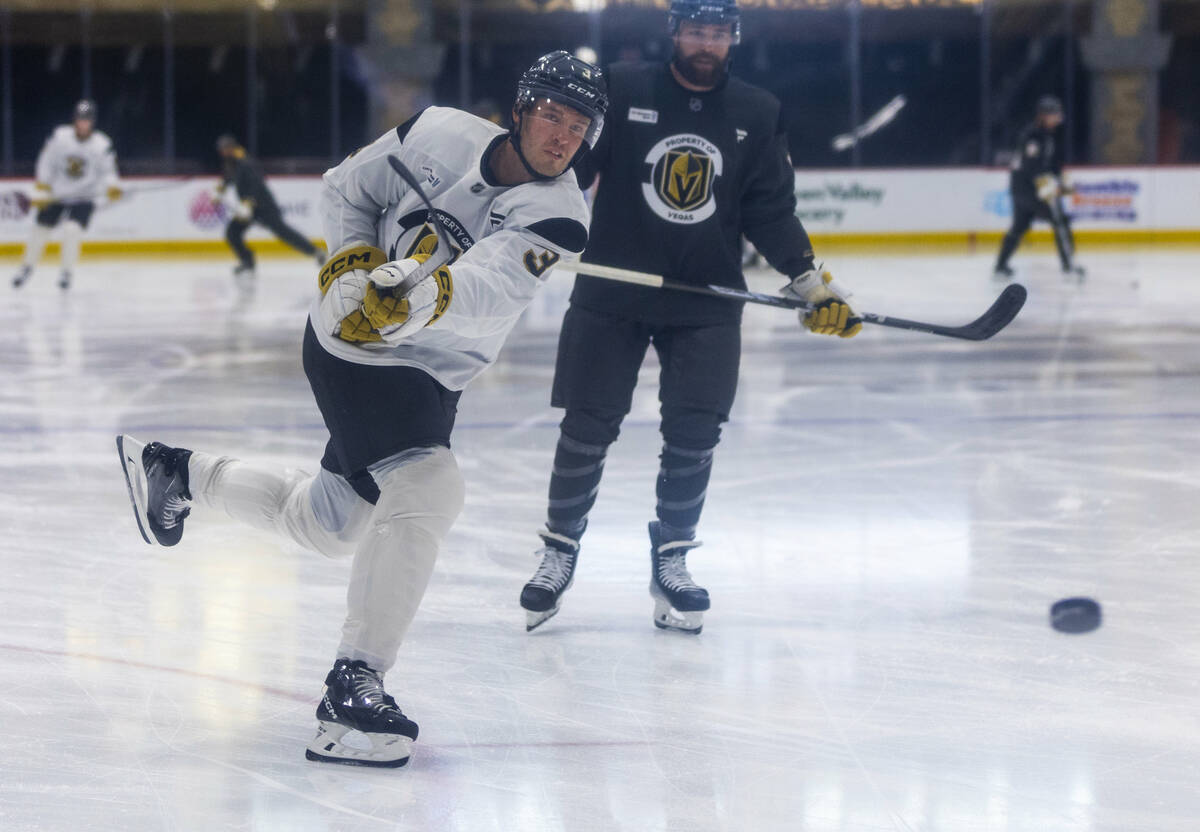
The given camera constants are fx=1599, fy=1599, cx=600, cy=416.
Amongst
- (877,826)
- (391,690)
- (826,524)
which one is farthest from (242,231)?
(877,826)

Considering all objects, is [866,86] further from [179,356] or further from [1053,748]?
[1053,748]

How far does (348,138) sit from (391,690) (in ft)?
51.0

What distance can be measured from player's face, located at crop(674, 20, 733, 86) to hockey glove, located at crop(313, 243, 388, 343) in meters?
0.95

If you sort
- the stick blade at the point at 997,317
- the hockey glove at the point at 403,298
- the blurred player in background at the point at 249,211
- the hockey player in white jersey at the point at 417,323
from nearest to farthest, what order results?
the hockey glove at the point at 403,298, the hockey player in white jersey at the point at 417,323, the stick blade at the point at 997,317, the blurred player in background at the point at 249,211

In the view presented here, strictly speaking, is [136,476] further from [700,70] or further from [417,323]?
[700,70]

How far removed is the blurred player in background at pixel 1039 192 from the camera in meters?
11.1

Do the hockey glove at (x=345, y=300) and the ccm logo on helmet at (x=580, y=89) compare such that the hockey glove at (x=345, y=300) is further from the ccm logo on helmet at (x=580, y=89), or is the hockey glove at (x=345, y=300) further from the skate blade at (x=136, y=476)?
the skate blade at (x=136, y=476)

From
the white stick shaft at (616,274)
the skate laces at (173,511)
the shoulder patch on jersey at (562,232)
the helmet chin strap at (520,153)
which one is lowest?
the skate laces at (173,511)

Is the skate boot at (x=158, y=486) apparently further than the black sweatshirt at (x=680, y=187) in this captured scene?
No

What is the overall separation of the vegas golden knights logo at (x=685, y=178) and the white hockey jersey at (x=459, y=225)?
1.99 ft

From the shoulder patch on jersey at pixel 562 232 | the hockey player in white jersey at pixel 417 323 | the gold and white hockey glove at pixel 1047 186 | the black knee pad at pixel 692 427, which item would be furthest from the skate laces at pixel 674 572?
the gold and white hockey glove at pixel 1047 186

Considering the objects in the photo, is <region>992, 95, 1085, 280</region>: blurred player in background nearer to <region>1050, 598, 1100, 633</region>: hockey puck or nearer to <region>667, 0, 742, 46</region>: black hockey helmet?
<region>1050, 598, 1100, 633</region>: hockey puck

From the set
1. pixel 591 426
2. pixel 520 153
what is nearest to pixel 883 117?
pixel 591 426

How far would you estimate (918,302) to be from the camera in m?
9.57
